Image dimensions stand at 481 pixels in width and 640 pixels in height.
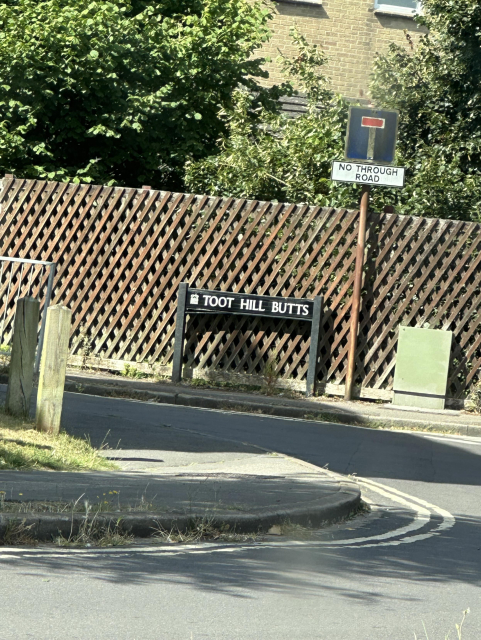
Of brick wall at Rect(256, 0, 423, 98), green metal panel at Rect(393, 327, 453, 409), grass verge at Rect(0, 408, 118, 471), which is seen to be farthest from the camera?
Result: brick wall at Rect(256, 0, 423, 98)

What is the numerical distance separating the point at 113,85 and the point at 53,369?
8.55m

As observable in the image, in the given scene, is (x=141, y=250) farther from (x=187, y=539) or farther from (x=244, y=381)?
(x=187, y=539)

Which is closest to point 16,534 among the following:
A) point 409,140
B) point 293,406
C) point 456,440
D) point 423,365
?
point 456,440

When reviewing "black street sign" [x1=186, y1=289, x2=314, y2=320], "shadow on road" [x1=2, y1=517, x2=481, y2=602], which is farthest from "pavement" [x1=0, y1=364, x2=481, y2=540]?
Answer: "black street sign" [x1=186, y1=289, x2=314, y2=320]

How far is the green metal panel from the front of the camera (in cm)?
1302

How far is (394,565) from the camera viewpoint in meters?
6.14

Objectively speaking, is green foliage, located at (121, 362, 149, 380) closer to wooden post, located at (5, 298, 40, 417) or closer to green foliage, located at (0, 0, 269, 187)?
green foliage, located at (0, 0, 269, 187)

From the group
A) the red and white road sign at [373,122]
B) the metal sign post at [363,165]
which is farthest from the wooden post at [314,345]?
the red and white road sign at [373,122]

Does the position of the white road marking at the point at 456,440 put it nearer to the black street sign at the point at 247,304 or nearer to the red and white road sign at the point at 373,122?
the black street sign at the point at 247,304

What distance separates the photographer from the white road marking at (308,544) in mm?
5898

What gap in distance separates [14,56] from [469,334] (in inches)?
308

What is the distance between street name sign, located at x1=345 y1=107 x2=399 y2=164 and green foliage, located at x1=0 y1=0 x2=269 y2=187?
12.7ft

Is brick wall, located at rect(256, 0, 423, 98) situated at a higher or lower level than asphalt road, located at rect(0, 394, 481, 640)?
higher

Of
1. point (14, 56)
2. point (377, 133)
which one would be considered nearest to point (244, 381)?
point (377, 133)
